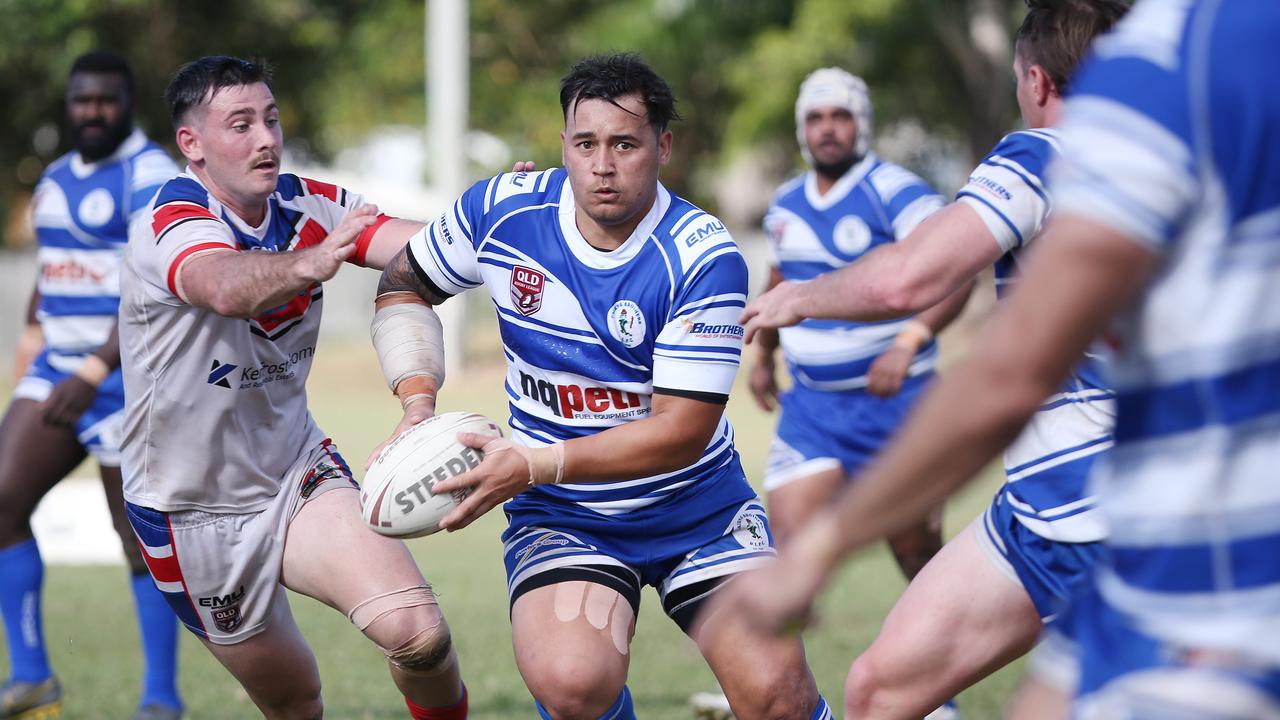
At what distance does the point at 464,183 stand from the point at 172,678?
18082 millimetres

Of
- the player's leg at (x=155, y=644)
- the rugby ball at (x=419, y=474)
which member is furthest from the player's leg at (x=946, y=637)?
the player's leg at (x=155, y=644)

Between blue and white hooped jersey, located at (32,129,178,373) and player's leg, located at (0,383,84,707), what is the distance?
36 centimetres

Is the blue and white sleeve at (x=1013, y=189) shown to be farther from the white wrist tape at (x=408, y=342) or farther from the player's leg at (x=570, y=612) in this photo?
the white wrist tape at (x=408, y=342)

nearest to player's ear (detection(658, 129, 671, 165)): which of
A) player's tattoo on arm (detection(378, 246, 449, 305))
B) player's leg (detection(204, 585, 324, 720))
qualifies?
player's tattoo on arm (detection(378, 246, 449, 305))

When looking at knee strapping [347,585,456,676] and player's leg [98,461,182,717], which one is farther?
player's leg [98,461,182,717]

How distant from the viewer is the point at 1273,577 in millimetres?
1975

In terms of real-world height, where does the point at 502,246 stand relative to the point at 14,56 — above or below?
below

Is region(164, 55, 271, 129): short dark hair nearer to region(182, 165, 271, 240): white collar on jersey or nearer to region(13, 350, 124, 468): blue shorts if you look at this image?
region(182, 165, 271, 240): white collar on jersey

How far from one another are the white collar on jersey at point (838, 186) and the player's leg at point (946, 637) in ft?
11.5

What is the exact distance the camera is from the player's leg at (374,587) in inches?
170

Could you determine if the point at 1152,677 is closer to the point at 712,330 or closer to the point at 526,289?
the point at 712,330

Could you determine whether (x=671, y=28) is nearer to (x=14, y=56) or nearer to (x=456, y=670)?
(x=14, y=56)

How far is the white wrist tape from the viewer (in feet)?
14.2

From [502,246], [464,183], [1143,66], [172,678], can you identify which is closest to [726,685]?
[502,246]
